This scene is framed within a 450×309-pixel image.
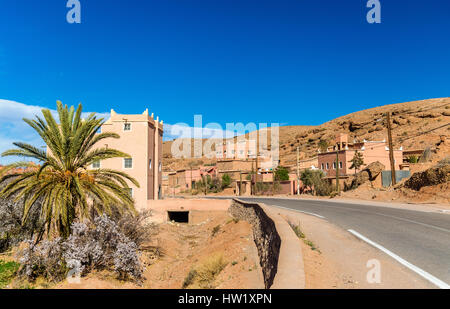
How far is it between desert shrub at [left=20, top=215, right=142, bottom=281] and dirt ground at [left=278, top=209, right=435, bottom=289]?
29.6ft

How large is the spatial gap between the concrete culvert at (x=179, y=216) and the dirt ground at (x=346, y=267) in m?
22.7

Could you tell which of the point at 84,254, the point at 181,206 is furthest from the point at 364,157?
the point at 84,254

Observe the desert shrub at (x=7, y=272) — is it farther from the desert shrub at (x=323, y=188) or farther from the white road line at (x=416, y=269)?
the desert shrub at (x=323, y=188)

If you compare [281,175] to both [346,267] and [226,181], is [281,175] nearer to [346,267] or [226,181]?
[226,181]

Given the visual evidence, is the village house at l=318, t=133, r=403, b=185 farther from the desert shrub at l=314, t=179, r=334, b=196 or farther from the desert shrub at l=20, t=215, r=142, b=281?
the desert shrub at l=20, t=215, r=142, b=281

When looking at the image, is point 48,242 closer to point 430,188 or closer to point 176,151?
point 430,188

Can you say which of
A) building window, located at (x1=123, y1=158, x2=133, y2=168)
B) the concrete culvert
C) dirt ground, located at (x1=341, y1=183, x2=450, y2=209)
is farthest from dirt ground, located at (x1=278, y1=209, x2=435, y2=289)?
the concrete culvert

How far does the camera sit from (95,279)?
14188mm

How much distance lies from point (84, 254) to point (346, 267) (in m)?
11.5

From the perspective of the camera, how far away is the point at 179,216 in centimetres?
3328

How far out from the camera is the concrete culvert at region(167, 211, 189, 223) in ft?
105

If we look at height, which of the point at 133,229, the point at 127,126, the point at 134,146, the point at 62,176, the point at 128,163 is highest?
the point at 127,126

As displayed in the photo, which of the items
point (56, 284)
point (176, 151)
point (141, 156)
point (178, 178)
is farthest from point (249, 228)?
point (176, 151)
